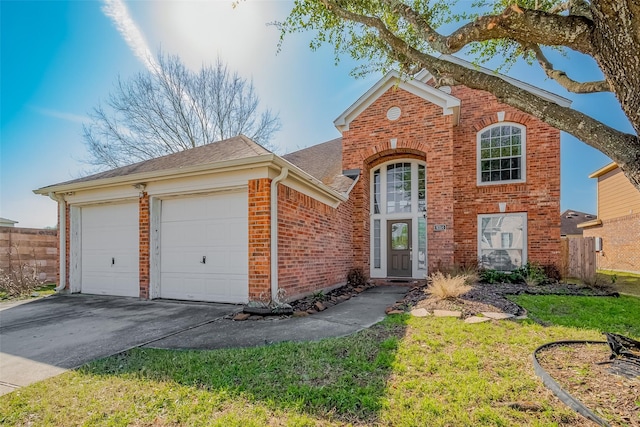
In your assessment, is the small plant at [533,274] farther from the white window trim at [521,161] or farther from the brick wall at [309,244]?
the brick wall at [309,244]

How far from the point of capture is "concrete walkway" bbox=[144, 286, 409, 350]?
14.3 ft

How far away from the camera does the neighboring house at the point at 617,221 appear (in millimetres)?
16953

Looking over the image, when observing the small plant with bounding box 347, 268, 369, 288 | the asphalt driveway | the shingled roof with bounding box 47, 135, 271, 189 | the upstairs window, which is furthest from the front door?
the asphalt driveway

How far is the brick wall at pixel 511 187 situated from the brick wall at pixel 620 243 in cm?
1100

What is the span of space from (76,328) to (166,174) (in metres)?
3.37

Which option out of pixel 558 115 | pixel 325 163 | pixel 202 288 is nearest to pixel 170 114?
pixel 325 163

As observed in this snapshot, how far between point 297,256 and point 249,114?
15782 mm

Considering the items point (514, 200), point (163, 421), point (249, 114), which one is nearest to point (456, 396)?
point (163, 421)

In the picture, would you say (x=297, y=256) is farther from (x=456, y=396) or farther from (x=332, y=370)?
(x=456, y=396)

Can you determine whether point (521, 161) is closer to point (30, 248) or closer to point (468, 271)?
point (468, 271)

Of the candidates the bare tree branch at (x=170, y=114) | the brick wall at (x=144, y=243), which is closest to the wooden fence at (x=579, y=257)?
the brick wall at (x=144, y=243)

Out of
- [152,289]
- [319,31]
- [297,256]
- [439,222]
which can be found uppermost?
[319,31]

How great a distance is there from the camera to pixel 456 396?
281 centimetres

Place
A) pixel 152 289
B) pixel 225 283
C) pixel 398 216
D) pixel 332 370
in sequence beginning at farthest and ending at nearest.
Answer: pixel 398 216 → pixel 152 289 → pixel 225 283 → pixel 332 370
